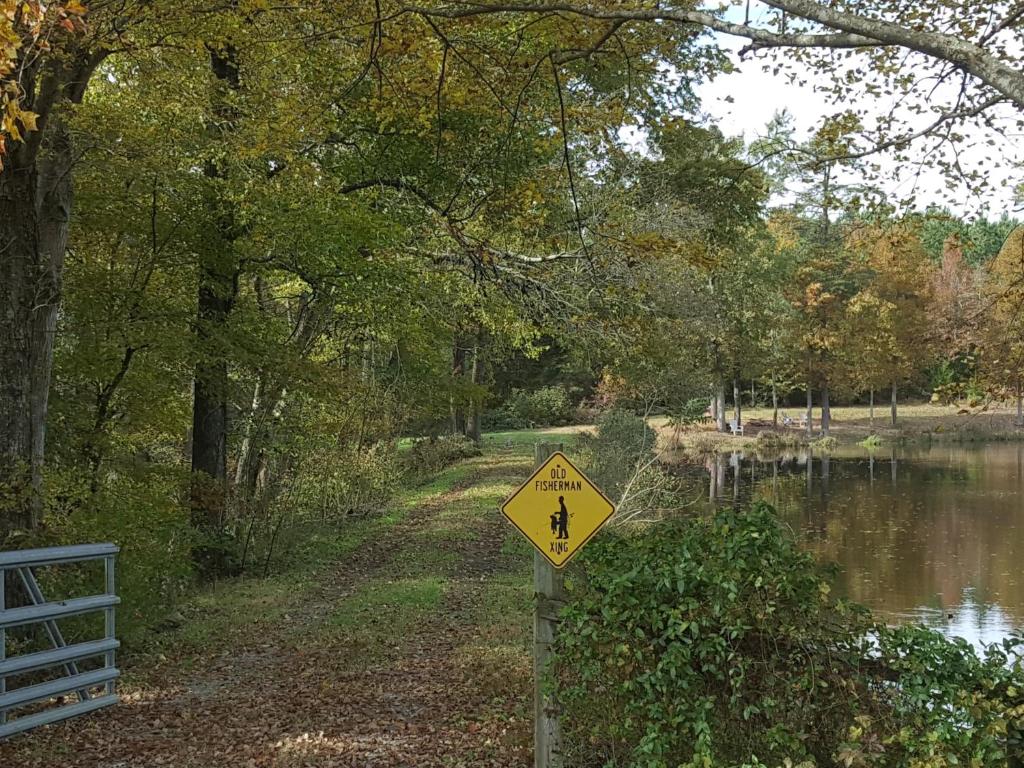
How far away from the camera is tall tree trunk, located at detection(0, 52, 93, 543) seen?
6488 mm

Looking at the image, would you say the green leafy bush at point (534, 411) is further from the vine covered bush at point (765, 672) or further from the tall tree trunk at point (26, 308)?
the vine covered bush at point (765, 672)

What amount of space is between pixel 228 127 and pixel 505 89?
4.43 meters

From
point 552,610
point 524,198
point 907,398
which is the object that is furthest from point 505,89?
point 907,398

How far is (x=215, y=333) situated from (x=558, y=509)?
6.86 metres

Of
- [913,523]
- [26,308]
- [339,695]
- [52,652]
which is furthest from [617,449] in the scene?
[52,652]

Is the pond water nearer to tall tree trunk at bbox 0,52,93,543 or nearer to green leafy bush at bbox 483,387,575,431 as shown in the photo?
tall tree trunk at bbox 0,52,93,543

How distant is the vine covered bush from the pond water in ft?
2.82

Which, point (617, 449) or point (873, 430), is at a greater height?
point (617, 449)

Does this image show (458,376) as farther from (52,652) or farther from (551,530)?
(551,530)

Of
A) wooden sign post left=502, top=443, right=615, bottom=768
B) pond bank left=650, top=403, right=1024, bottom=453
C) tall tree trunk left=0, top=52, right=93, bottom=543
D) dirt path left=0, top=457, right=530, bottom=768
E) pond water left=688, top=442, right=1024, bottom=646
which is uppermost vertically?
tall tree trunk left=0, top=52, right=93, bottom=543

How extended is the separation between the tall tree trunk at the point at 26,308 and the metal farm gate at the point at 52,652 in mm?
752

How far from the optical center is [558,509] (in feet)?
14.2

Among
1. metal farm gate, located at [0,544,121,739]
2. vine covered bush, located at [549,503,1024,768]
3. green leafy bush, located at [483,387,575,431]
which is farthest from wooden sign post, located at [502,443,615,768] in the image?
green leafy bush, located at [483,387,575,431]

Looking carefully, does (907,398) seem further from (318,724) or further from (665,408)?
(318,724)
